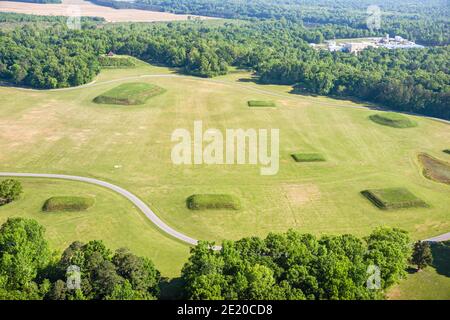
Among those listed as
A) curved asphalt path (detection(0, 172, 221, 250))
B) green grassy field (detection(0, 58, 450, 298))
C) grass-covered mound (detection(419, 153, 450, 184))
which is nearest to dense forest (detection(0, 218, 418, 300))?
green grassy field (detection(0, 58, 450, 298))

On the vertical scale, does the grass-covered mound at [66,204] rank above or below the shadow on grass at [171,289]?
above

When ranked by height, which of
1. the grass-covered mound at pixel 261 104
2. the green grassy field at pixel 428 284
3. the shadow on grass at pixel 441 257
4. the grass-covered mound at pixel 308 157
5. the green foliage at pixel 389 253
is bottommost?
the green grassy field at pixel 428 284

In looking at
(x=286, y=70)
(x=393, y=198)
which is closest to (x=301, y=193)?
(x=393, y=198)

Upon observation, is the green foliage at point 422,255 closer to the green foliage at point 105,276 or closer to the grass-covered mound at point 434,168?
the green foliage at point 105,276

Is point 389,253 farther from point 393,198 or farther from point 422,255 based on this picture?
point 393,198

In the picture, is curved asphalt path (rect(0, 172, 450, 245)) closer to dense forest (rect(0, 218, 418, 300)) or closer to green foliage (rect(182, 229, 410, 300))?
dense forest (rect(0, 218, 418, 300))

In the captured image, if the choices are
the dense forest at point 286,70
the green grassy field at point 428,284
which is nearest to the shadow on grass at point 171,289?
the green grassy field at point 428,284
